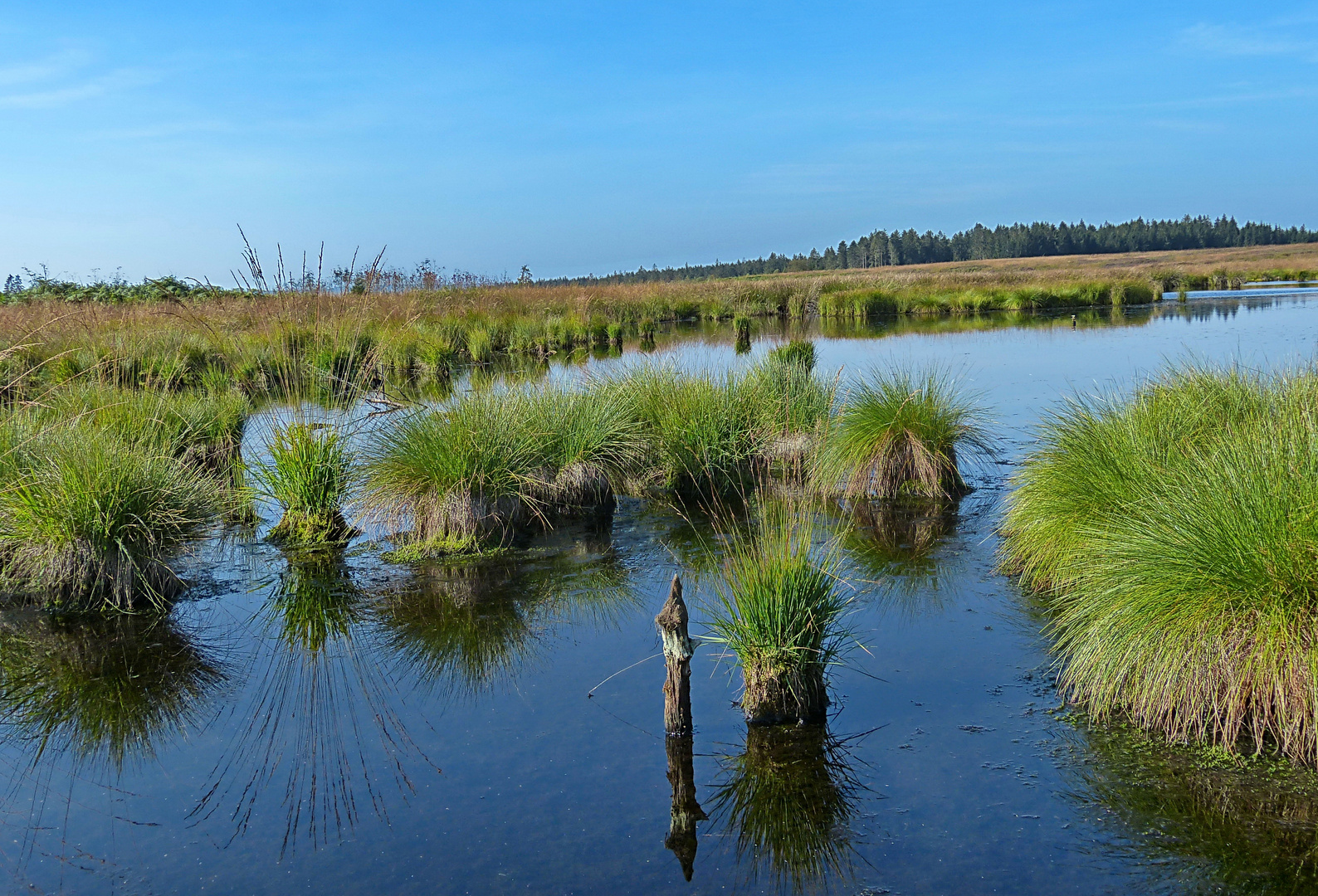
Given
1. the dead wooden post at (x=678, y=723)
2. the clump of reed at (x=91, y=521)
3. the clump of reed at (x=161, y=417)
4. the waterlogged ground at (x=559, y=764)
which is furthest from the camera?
the clump of reed at (x=161, y=417)

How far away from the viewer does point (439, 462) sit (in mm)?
7703

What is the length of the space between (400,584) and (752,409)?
14.3 ft

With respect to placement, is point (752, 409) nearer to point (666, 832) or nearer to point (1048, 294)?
point (666, 832)

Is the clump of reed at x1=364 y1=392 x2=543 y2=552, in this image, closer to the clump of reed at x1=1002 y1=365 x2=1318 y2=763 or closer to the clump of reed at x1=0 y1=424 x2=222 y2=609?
the clump of reed at x1=0 y1=424 x2=222 y2=609

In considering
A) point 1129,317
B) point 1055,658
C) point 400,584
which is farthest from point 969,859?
point 1129,317

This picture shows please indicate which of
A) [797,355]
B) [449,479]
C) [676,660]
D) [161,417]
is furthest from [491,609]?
[797,355]

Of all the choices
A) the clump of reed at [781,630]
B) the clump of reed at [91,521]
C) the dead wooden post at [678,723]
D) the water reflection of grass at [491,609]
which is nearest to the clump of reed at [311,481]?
the clump of reed at [91,521]

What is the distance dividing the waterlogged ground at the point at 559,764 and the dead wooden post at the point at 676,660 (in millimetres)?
121

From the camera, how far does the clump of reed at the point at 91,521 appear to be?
6.16m

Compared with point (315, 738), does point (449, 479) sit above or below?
above

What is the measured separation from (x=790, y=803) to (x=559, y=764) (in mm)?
1059

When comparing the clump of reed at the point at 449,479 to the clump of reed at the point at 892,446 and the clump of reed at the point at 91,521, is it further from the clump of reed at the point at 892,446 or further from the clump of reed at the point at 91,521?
the clump of reed at the point at 892,446

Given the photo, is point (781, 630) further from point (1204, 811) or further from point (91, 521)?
point (91, 521)

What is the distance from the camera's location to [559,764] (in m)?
4.28
